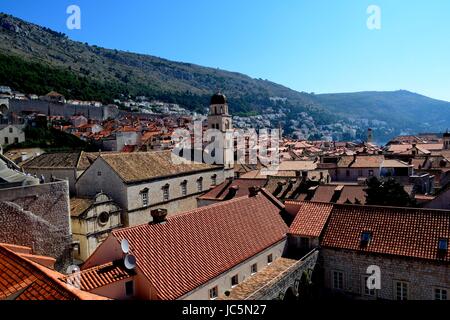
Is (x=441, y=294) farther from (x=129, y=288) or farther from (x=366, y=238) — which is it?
(x=129, y=288)

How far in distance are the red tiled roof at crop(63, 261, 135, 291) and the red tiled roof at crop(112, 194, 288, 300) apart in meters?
0.70

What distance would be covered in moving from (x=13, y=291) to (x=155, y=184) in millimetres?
26069

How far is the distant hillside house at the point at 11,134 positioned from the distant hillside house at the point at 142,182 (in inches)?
1400

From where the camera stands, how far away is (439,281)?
60.0 ft

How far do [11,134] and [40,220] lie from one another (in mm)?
51511

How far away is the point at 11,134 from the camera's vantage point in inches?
2413

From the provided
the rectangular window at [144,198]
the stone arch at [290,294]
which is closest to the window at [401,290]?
the stone arch at [290,294]

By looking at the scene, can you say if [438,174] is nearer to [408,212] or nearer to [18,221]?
[408,212]

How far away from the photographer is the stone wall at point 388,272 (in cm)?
1836

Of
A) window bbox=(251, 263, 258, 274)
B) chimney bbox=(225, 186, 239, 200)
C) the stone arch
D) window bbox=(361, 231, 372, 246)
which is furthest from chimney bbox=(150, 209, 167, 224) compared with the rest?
chimney bbox=(225, 186, 239, 200)

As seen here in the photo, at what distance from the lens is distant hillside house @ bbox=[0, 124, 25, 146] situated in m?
60.0

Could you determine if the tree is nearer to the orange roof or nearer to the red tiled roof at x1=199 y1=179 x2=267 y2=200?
the red tiled roof at x1=199 y1=179 x2=267 y2=200

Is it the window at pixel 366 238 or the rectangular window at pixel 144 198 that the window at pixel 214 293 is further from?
the rectangular window at pixel 144 198

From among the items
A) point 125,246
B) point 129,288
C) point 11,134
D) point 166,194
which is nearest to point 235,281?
point 129,288
